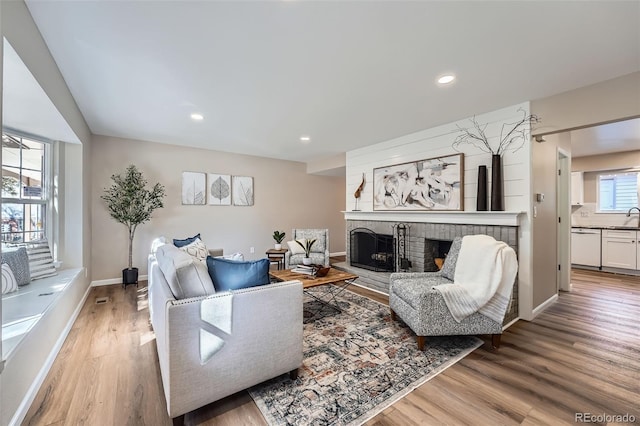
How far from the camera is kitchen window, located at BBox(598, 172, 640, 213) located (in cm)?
535

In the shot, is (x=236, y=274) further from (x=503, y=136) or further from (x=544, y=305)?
(x=544, y=305)

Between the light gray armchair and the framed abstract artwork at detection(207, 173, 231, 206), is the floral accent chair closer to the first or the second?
the framed abstract artwork at detection(207, 173, 231, 206)

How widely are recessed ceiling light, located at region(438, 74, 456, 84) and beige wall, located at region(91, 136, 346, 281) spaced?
4.17 m

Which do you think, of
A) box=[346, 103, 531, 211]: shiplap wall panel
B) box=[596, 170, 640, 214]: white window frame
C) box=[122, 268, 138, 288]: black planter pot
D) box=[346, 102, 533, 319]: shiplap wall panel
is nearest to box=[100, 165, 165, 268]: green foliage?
box=[122, 268, 138, 288]: black planter pot

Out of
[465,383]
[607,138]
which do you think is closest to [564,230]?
[607,138]

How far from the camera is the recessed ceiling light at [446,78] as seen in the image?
7.75ft

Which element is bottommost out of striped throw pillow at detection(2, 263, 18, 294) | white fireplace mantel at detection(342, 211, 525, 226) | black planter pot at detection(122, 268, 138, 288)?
black planter pot at detection(122, 268, 138, 288)

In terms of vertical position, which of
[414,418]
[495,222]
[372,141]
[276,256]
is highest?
[372,141]

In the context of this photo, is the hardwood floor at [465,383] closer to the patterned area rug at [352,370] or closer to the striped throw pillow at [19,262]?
the patterned area rug at [352,370]

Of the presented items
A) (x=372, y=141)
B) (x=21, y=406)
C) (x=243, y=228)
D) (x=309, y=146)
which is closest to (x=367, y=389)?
(x=21, y=406)

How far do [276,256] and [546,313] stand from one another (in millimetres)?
4198

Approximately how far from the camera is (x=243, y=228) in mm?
5617

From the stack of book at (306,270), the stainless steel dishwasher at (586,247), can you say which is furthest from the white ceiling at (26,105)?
the stainless steel dishwasher at (586,247)

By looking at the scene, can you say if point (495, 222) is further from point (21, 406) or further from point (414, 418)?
point (21, 406)
